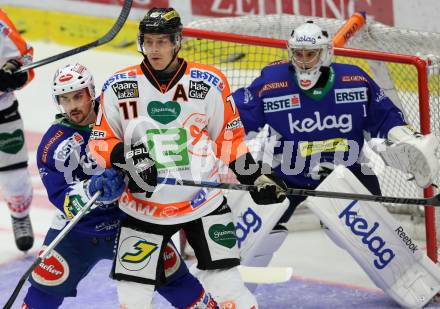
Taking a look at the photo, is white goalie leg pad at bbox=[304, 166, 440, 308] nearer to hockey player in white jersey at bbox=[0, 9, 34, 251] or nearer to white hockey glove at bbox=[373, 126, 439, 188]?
white hockey glove at bbox=[373, 126, 439, 188]

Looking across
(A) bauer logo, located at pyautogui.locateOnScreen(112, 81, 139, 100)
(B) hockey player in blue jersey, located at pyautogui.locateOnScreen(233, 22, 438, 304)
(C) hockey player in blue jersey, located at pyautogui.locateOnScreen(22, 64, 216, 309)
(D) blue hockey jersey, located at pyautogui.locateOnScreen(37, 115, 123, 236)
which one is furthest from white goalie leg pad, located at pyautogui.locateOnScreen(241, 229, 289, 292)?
(A) bauer logo, located at pyautogui.locateOnScreen(112, 81, 139, 100)

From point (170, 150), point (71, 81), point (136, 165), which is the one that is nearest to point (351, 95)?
point (170, 150)

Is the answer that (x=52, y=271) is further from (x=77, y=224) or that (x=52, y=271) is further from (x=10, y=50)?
(x=10, y=50)

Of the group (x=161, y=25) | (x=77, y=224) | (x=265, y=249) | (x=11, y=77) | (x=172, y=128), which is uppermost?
(x=161, y=25)

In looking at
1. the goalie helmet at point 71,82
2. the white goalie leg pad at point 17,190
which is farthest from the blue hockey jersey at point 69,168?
the white goalie leg pad at point 17,190

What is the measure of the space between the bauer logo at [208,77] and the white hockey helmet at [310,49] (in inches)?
37.1

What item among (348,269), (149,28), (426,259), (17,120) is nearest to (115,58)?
(17,120)

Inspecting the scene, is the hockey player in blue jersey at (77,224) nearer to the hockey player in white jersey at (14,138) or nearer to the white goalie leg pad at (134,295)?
the white goalie leg pad at (134,295)

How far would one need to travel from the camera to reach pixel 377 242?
5184 mm

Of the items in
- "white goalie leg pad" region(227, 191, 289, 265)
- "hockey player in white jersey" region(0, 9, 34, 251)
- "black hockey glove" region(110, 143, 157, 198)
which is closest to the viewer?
"black hockey glove" region(110, 143, 157, 198)

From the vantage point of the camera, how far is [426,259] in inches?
206

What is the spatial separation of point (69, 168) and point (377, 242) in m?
1.48

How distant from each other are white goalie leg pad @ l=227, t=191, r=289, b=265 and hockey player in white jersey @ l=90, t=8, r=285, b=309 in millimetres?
884

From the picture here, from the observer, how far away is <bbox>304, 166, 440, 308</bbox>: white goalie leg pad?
16.9 ft
